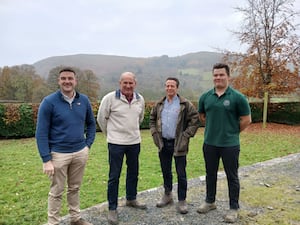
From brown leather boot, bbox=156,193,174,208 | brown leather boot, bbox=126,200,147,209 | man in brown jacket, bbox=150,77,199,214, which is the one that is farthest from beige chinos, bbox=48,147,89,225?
brown leather boot, bbox=156,193,174,208

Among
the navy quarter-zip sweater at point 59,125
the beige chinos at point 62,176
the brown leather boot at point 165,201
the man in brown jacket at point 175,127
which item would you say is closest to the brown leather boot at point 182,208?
the man in brown jacket at point 175,127

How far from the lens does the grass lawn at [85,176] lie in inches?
154

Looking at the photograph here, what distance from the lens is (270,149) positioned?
8.80 meters

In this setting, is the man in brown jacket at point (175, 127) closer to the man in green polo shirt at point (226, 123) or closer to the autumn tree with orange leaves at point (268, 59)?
the man in green polo shirt at point (226, 123)

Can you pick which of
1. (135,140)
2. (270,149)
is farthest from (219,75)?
(270,149)

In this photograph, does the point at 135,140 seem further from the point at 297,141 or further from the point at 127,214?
the point at 297,141

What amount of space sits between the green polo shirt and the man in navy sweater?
4.87 ft

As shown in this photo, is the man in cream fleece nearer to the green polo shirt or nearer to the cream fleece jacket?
the cream fleece jacket

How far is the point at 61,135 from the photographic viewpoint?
9.43 feet

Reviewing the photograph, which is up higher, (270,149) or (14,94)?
(14,94)

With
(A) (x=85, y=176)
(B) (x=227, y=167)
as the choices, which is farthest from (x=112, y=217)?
(A) (x=85, y=176)

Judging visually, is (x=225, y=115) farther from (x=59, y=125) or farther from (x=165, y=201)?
(x=59, y=125)

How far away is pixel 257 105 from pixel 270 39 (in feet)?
12.5

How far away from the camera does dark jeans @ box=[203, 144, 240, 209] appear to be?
340cm
